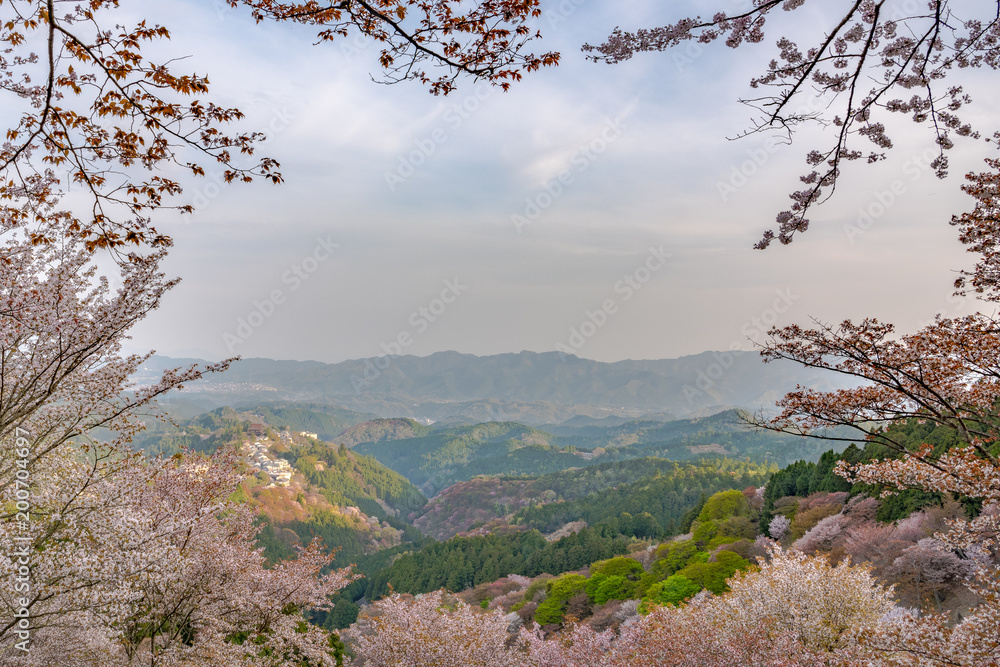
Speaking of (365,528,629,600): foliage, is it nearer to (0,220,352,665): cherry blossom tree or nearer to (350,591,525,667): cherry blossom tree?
(350,591,525,667): cherry blossom tree

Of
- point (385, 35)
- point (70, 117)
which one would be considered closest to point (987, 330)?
point (385, 35)

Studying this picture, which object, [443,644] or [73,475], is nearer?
[73,475]

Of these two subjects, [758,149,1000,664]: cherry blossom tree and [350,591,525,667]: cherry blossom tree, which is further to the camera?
[350,591,525,667]: cherry blossom tree

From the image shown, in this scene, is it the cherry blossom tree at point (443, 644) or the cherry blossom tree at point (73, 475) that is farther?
the cherry blossom tree at point (443, 644)

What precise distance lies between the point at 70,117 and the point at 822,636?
1679 centimetres

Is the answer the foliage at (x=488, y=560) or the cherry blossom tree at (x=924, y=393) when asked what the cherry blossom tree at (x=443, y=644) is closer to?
the cherry blossom tree at (x=924, y=393)

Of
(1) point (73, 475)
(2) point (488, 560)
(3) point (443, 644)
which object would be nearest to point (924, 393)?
(3) point (443, 644)

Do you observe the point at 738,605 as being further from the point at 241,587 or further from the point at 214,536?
the point at 214,536

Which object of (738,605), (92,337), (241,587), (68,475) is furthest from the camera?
(241,587)

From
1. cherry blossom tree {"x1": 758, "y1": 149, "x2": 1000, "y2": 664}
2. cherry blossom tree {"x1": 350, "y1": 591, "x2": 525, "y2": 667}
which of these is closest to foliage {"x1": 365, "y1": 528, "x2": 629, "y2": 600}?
cherry blossom tree {"x1": 350, "y1": 591, "x2": 525, "y2": 667}

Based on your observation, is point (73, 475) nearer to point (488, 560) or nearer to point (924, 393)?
point (924, 393)

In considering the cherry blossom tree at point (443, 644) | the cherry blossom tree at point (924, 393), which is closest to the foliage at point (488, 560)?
the cherry blossom tree at point (443, 644)

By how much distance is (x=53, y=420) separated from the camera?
8.55m

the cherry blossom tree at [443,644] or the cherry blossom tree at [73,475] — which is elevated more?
the cherry blossom tree at [73,475]
